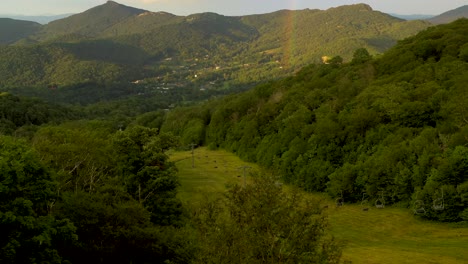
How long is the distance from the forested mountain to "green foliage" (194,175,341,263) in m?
35.3

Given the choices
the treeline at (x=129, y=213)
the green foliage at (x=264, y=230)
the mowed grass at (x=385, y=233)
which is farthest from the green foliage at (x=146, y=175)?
the green foliage at (x=264, y=230)

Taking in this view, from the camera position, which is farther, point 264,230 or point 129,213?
point 129,213

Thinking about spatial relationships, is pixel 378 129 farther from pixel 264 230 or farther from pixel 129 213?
pixel 264 230

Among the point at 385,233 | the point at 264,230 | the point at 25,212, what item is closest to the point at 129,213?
the point at 25,212

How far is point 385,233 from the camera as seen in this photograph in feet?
155

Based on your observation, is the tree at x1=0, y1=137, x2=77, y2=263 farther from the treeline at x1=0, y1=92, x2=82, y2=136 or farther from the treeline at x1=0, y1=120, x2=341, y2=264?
the treeline at x1=0, y1=92, x2=82, y2=136

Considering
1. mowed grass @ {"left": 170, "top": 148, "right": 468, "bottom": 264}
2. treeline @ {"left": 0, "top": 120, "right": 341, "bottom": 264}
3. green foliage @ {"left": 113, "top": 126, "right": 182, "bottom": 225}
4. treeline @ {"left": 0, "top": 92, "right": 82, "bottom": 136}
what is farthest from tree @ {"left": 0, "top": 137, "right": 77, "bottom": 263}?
treeline @ {"left": 0, "top": 92, "right": 82, "bottom": 136}

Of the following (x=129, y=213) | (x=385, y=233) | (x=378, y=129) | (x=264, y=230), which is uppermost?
(x=264, y=230)

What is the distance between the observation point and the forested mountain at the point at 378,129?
55.2 metres

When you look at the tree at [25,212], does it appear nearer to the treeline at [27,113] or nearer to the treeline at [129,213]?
the treeline at [129,213]

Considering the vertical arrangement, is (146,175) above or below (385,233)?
above

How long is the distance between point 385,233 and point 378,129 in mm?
27710

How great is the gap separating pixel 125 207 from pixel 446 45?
80862 mm

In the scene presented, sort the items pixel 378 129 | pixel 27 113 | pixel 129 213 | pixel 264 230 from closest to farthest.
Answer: pixel 264 230 → pixel 129 213 → pixel 378 129 → pixel 27 113
